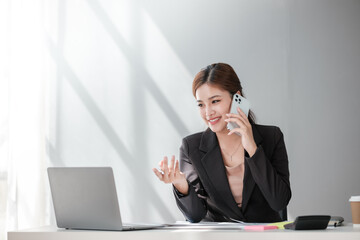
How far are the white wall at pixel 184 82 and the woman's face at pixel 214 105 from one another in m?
1.36

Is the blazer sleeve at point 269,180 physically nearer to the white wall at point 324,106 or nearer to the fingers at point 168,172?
the fingers at point 168,172

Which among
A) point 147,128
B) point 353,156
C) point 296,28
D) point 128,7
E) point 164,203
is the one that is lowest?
point 164,203

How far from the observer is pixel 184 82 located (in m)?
3.99

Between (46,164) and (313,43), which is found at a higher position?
(313,43)

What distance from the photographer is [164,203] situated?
13.1 ft

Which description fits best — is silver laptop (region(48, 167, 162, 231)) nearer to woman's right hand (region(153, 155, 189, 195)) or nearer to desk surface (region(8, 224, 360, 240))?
desk surface (region(8, 224, 360, 240))

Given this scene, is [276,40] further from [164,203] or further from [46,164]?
[46,164]

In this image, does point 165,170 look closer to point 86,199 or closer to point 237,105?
point 86,199

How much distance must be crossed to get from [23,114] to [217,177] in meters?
2.17

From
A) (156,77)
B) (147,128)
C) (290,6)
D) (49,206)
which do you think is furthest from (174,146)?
(290,6)

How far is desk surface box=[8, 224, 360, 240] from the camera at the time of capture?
1.42m

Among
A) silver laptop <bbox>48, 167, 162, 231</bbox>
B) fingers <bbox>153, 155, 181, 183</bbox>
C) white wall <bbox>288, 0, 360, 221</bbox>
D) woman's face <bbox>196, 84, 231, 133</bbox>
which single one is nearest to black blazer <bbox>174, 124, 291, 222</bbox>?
woman's face <bbox>196, 84, 231, 133</bbox>

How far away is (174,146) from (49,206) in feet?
3.89

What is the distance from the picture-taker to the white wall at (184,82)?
3773mm
